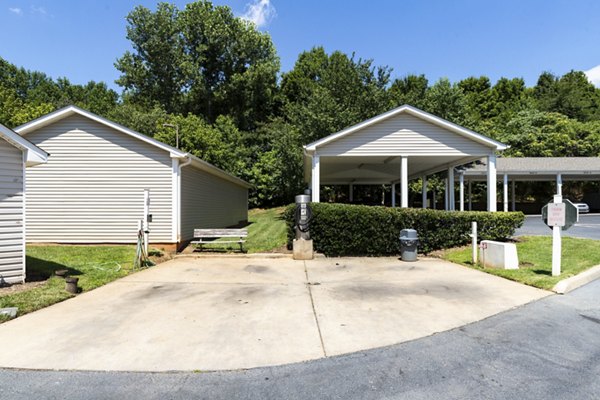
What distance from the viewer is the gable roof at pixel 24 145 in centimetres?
678

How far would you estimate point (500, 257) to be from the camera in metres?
8.16

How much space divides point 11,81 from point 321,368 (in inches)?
2181

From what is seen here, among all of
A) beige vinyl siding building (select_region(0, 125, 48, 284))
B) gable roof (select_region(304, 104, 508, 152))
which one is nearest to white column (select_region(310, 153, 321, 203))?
gable roof (select_region(304, 104, 508, 152))

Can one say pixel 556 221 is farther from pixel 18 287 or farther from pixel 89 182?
pixel 89 182

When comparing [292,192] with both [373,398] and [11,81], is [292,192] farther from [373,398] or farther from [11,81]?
[11,81]

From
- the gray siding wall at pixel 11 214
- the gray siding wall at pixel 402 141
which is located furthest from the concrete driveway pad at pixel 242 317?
the gray siding wall at pixel 402 141

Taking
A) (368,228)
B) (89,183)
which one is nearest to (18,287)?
(89,183)

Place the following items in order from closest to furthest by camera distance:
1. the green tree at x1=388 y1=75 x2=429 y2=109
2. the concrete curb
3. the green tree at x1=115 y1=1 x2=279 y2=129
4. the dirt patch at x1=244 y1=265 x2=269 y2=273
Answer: the concrete curb → the dirt patch at x1=244 y1=265 x2=269 y2=273 → the green tree at x1=388 y1=75 x2=429 y2=109 → the green tree at x1=115 y1=1 x2=279 y2=129

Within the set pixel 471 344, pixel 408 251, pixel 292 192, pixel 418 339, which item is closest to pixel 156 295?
pixel 418 339

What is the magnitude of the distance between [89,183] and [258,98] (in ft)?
96.4

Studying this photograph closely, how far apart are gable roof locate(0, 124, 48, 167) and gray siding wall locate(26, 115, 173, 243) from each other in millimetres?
4313

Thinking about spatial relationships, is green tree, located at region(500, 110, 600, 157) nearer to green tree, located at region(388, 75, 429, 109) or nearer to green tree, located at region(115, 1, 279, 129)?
green tree, located at region(388, 75, 429, 109)

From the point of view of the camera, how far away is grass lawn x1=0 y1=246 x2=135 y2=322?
5.82 metres

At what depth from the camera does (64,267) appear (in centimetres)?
856
